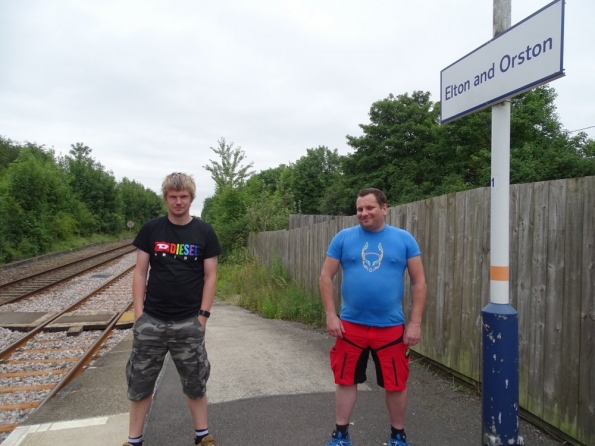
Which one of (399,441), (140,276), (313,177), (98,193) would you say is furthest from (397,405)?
(313,177)

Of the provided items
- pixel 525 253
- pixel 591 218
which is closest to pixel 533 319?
pixel 525 253

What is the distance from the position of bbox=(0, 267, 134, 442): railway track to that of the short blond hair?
249 centimetres

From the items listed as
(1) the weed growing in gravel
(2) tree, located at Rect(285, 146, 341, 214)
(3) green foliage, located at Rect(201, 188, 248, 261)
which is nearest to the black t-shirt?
(1) the weed growing in gravel

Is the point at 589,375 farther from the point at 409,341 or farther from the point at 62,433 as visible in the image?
the point at 62,433

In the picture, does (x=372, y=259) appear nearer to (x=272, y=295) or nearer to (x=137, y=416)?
(x=137, y=416)

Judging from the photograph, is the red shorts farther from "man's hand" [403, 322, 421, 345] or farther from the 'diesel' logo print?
the 'diesel' logo print

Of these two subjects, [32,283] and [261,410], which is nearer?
[261,410]

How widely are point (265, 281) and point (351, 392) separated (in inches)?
319

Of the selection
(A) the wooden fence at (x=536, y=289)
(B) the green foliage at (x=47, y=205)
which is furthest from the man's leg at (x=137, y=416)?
(B) the green foliage at (x=47, y=205)

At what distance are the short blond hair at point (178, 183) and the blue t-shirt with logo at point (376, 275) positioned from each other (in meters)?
1.13

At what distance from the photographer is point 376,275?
9.85 ft

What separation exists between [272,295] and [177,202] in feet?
22.5

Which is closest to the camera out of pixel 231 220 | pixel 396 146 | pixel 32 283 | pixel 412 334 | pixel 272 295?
pixel 412 334

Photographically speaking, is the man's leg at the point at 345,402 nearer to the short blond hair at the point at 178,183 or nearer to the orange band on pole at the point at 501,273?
the orange band on pole at the point at 501,273
